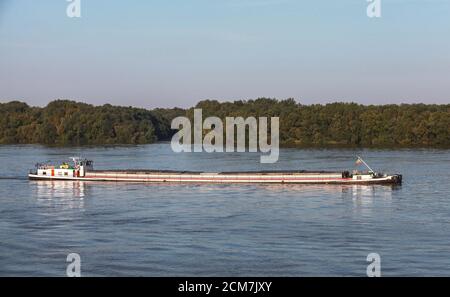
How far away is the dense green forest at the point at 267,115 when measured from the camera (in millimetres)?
124375

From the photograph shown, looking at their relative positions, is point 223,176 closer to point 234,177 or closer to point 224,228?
point 234,177

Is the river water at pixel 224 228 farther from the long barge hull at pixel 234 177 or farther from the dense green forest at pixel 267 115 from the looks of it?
the dense green forest at pixel 267 115

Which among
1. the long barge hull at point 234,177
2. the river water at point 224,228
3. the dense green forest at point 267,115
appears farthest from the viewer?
the dense green forest at point 267,115

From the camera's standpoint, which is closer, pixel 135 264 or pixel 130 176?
pixel 135 264

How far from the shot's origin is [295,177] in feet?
191

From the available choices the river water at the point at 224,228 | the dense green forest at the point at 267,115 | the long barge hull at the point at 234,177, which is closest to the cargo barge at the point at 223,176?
the long barge hull at the point at 234,177

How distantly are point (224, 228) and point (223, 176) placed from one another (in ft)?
81.0

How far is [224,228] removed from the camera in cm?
3462

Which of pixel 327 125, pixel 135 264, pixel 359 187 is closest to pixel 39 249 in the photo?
pixel 135 264

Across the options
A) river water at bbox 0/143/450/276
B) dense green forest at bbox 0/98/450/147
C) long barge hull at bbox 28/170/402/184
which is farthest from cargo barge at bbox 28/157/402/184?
dense green forest at bbox 0/98/450/147

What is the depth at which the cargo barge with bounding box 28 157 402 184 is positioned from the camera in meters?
57.8

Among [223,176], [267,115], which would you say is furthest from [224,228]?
[267,115]

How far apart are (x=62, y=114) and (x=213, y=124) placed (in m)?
32.0
